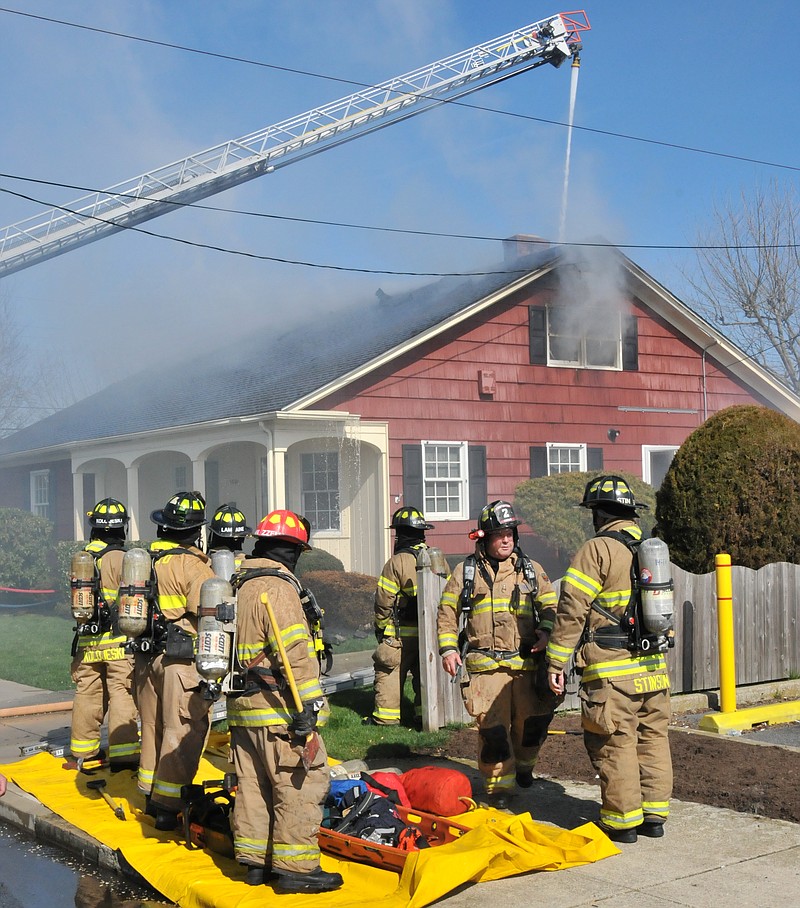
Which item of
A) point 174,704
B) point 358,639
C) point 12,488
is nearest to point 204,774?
point 174,704

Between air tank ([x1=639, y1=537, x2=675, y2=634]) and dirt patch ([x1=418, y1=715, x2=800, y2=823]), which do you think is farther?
dirt patch ([x1=418, y1=715, x2=800, y2=823])

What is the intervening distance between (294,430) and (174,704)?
10.5 meters

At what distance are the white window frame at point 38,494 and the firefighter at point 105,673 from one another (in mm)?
18635

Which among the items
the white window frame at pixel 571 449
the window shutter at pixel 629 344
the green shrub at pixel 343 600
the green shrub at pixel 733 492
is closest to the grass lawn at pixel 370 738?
the green shrub at pixel 733 492

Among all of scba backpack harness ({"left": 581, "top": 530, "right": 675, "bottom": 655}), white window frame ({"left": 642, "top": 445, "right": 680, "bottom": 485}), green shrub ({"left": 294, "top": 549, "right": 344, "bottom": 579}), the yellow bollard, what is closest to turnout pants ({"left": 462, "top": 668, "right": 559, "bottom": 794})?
scba backpack harness ({"left": 581, "top": 530, "right": 675, "bottom": 655})

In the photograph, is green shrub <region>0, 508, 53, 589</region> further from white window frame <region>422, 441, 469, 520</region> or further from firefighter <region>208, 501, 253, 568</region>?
firefighter <region>208, 501, 253, 568</region>

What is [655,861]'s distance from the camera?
5.01 m

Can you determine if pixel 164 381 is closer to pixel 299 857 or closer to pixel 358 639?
pixel 358 639

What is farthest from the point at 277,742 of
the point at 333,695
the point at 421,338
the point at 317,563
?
the point at 421,338

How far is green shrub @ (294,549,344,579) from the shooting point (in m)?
15.7

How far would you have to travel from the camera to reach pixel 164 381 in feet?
79.1

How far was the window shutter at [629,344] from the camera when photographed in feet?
64.4

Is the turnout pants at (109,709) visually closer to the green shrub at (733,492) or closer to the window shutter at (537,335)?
the green shrub at (733,492)

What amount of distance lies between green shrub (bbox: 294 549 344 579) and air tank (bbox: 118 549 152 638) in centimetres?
937
